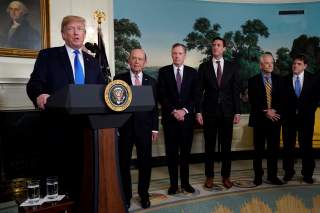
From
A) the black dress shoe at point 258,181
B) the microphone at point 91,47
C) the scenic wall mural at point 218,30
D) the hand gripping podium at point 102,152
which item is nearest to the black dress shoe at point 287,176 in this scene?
the black dress shoe at point 258,181

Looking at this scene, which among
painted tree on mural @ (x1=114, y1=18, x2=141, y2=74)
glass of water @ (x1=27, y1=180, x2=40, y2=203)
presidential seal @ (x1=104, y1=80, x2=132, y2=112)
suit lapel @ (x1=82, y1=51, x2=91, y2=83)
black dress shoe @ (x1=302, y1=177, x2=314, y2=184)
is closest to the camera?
presidential seal @ (x1=104, y1=80, x2=132, y2=112)

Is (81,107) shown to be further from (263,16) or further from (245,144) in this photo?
(263,16)

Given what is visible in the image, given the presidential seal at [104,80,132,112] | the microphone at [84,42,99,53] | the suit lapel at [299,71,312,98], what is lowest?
the presidential seal at [104,80,132,112]

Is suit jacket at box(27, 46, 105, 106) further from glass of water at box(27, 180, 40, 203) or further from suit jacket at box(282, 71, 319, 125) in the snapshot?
suit jacket at box(282, 71, 319, 125)

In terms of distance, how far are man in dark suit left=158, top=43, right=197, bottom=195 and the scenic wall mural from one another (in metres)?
1.83

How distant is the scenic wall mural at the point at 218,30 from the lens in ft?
16.5

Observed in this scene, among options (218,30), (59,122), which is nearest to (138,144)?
(59,122)

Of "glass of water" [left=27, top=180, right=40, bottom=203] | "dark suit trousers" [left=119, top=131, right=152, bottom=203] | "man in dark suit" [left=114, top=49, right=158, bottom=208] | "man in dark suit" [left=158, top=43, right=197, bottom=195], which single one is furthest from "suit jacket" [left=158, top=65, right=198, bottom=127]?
"glass of water" [left=27, top=180, right=40, bottom=203]

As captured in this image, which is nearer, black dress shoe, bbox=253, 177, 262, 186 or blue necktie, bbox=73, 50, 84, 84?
blue necktie, bbox=73, 50, 84, 84

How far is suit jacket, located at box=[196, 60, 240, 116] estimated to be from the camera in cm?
344

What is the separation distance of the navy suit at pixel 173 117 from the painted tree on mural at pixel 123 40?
1.74 m

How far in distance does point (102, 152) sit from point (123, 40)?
136 inches

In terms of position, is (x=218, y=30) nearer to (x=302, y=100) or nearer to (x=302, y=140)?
(x=302, y=100)

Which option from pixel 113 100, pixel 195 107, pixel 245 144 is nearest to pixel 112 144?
pixel 113 100
